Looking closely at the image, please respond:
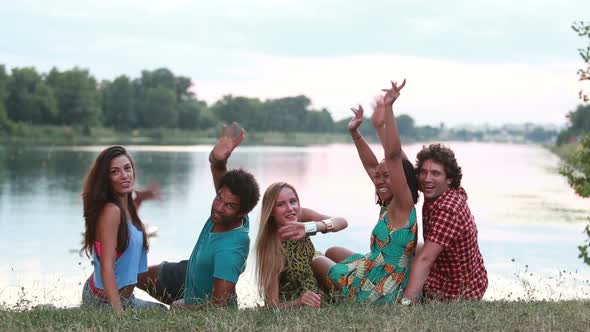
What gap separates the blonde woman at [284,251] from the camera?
5.06m

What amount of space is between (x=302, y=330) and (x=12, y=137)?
7824 cm

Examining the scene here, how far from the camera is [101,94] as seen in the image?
104 meters

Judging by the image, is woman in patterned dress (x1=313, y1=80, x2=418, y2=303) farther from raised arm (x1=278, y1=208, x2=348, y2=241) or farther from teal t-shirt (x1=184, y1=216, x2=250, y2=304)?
teal t-shirt (x1=184, y1=216, x2=250, y2=304)

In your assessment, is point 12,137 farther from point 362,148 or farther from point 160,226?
point 362,148

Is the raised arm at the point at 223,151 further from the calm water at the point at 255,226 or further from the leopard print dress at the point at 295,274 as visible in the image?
the calm water at the point at 255,226

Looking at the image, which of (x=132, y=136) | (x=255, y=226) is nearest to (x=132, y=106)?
(x=132, y=136)

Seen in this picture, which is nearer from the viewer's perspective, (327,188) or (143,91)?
(327,188)

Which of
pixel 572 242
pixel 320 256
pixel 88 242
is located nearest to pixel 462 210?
pixel 320 256

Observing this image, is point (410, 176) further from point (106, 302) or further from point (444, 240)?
point (106, 302)

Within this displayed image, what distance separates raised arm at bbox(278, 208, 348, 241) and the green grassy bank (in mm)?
66698

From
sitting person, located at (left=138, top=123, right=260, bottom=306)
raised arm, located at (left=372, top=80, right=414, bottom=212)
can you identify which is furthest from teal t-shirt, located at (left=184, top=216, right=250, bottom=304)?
raised arm, located at (left=372, top=80, right=414, bottom=212)

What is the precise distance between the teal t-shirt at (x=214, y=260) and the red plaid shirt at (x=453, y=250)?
123 centimetres

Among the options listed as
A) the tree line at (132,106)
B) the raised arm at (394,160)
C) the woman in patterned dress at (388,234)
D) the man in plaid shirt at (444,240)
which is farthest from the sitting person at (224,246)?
the tree line at (132,106)

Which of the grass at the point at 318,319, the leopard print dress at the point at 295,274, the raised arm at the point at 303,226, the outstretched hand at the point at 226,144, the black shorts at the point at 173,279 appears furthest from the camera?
the black shorts at the point at 173,279
